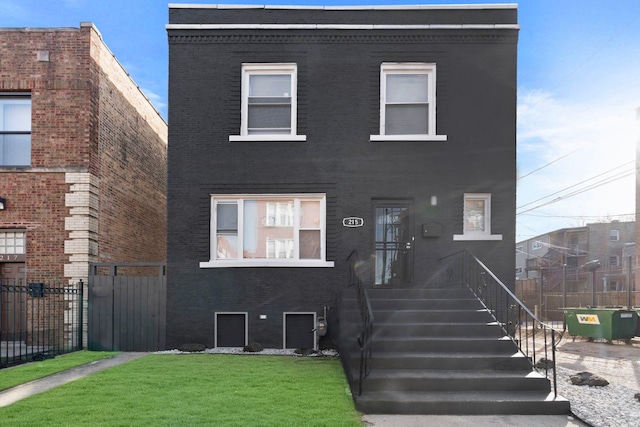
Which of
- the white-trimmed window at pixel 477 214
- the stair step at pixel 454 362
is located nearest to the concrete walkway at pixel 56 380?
the stair step at pixel 454 362

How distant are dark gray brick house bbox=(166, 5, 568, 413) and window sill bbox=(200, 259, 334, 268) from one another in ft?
0.10

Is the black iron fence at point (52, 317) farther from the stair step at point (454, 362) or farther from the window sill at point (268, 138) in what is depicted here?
the stair step at point (454, 362)

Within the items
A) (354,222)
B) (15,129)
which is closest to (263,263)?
(354,222)

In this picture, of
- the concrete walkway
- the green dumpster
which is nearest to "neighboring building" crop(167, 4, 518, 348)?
the concrete walkway

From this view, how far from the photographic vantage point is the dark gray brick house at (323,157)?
32.6 feet

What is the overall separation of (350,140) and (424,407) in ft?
20.0

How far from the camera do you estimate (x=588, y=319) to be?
14.7 m

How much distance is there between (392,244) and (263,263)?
295 cm

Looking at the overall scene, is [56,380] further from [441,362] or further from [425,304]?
[425,304]

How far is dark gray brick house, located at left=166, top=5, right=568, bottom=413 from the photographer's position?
32.6 feet

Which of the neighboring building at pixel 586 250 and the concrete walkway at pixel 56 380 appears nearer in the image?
the concrete walkway at pixel 56 380

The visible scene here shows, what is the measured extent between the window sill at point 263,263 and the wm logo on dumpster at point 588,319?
33.0ft

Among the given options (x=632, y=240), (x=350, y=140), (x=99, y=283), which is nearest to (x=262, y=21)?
(x=350, y=140)

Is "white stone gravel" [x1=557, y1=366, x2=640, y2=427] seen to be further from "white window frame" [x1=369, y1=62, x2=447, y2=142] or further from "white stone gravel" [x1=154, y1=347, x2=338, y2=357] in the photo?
"white window frame" [x1=369, y1=62, x2=447, y2=142]
